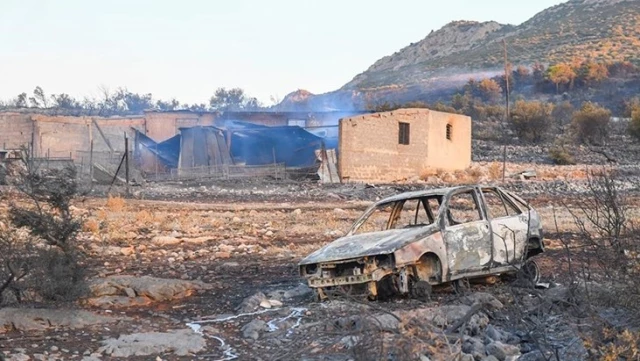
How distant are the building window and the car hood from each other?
25.2 metres

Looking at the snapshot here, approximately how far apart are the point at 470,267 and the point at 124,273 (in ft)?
17.7

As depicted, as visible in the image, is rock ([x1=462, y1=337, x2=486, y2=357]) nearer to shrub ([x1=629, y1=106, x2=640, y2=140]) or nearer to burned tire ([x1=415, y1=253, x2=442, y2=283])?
burned tire ([x1=415, y1=253, x2=442, y2=283])

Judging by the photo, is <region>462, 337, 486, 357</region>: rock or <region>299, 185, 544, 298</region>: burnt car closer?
<region>462, 337, 486, 357</region>: rock

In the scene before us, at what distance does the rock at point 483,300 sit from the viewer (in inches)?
313

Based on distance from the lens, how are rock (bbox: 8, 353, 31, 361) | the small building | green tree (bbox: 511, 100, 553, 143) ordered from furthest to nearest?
green tree (bbox: 511, 100, 553, 143) → the small building → rock (bbox: 8, 353, 31, 361)

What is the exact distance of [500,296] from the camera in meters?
9.00

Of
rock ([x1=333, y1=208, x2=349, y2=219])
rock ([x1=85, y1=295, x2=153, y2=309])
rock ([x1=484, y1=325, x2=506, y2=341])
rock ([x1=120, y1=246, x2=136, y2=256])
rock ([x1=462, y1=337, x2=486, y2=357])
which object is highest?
rock ([x1=462, y1=337, x2=486, y2=357])

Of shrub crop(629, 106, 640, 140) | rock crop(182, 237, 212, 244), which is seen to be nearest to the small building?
shrub crop(629, 106, 640, 140)

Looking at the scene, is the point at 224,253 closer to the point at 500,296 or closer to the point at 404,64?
the point at 500,296

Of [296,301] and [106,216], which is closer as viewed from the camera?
[296,301]

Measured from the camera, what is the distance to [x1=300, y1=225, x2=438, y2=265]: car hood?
9258 millimetres

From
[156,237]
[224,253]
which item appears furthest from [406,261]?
[156,237]

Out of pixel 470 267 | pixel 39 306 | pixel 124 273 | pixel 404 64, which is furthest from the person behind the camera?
pixel 404 64

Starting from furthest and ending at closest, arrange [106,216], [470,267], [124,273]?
1. [106,216]
2. [124,273]
3. [470,267]
